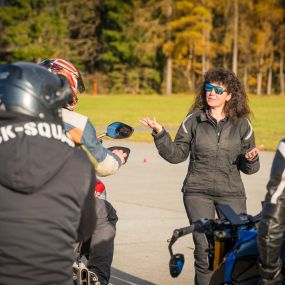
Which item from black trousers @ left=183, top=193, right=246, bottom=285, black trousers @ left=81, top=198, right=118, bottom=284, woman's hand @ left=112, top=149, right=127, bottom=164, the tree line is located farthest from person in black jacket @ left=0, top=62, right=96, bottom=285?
the tree line

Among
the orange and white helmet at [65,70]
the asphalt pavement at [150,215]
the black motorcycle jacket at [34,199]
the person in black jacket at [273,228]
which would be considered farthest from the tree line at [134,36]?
the black motorcycle jacket at [34,199]

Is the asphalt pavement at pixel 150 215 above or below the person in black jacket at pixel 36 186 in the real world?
below

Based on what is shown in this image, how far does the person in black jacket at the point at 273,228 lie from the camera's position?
3350 millimetres

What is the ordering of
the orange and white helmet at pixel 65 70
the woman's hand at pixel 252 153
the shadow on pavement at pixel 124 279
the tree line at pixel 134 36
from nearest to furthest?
the orange and white helmet at pixel 65 70
the woman's hand at pixel 252 153
the shadow on pavement at pixel 124 279
the tree line at pixel 134 36

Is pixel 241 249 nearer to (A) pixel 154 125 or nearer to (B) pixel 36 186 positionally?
(B) pixel 36 186

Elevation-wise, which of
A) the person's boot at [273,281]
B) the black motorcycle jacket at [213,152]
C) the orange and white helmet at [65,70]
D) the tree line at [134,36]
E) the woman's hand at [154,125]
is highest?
the orange and white helmet at [65,70]

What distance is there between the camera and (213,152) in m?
5.95

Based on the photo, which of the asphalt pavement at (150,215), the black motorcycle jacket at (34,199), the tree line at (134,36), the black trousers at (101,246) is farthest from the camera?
the tree line at (134,36)

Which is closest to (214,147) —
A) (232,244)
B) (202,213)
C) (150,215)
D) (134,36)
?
(202,213)

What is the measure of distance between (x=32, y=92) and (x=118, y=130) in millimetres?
1766

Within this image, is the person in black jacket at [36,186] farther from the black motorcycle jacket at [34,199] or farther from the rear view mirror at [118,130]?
the rear view mirror at [118,130]

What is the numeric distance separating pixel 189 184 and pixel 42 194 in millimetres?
3282

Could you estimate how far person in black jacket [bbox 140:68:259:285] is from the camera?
19.4 ft

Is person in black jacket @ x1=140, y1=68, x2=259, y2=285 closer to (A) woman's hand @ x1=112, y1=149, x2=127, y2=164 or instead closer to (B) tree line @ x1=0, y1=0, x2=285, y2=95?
(A) woman's hand @ x1=112, y1=149, x2=127, y2=164
